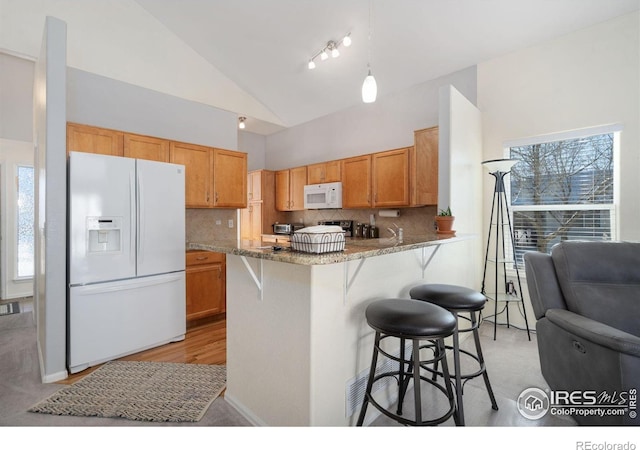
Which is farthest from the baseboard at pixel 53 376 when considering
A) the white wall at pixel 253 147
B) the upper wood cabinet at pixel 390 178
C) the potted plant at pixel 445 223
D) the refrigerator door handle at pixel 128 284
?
the white wall at pixel 253 147

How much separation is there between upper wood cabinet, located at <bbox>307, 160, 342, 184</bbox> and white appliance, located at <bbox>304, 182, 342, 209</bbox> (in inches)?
4.2

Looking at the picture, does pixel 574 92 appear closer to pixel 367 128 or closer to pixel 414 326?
pixel 367 128

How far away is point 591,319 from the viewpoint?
1.79m

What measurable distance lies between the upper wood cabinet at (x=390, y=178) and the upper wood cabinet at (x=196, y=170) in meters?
2.32

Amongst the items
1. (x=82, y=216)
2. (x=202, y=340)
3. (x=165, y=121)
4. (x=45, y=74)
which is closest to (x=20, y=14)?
(x=165, y=121)

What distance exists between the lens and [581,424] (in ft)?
5.71

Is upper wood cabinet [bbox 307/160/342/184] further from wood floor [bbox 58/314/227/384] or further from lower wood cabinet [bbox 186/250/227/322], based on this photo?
wood floor [bbox 58/314/227/384]

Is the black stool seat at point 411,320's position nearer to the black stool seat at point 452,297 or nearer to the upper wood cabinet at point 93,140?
the black stool seat at point 452,297

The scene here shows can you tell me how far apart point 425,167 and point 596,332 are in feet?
8.09

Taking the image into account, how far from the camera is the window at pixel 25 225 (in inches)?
188

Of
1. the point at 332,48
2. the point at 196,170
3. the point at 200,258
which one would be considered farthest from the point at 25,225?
the point at 332,48

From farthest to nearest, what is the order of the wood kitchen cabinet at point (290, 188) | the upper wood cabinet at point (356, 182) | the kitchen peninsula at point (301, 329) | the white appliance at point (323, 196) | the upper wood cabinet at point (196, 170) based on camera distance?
the wood kitchen cabinet at point (290, 188) < the white appliance at point (323, 196) < the upper wood cabinet at point (356, 182) < the upper wood cabinet at point (196, 170) < the kitchen peninsula at point (301, 329)
